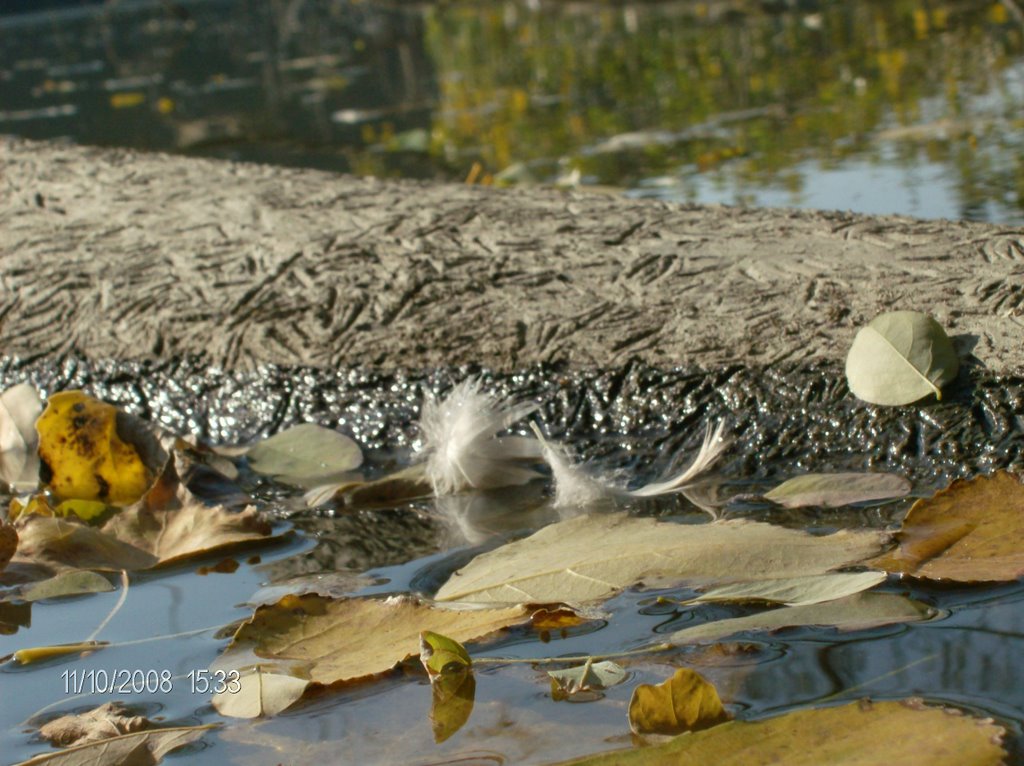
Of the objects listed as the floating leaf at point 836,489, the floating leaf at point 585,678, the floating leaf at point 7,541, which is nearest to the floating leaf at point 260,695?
the floating leaf at point 585,678

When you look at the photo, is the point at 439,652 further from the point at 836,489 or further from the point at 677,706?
the point at 836,489

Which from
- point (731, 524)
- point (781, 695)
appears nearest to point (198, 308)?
point (731, 524)

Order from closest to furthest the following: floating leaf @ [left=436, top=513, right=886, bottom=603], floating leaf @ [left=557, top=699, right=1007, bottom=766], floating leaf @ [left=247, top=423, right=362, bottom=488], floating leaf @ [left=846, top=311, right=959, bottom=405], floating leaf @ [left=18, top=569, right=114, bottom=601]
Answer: floating leaf @ [left=557, top=699, right=1007, bottom=766] < floating leaf @ [left=436, top=513, right=886, bottom=603] < floating leaf @ [left=18, top=569, right=114, bottom=601] < floating leaf @ [left=846, top=311, right=959, bottom=405] < floating leaf @ [left=247, top=423, right=362, bottom=488]

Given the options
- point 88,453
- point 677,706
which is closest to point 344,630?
point 677,706

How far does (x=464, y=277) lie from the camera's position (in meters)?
1.94

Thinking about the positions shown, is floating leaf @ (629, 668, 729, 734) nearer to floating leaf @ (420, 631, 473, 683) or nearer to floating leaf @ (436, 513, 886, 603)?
floating leaf @ (420, 631, 473, 683)

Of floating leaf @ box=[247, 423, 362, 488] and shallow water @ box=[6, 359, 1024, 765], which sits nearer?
shallow water @ box=[6, 359, 1024, 765]

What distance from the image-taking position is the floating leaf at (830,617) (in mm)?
1090

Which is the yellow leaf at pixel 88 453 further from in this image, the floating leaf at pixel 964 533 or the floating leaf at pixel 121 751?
the floating leaf at pixel 964 533

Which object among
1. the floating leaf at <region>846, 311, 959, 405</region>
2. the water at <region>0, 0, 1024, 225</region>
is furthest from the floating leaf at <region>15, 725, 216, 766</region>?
the water at <region>0, 0, 1024, 225</region>

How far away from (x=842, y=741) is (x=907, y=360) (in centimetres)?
71

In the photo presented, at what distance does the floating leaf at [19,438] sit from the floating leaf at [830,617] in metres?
1.14

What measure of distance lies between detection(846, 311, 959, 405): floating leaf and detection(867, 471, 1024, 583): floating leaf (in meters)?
0.28

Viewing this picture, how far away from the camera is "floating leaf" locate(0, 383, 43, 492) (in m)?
1.85
